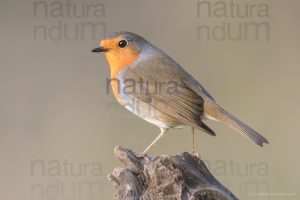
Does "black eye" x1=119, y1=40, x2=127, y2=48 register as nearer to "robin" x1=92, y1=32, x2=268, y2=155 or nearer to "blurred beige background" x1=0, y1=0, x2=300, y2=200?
"robin" x1=92, y1=32, x2=268, y2=155

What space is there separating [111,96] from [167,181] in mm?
3726

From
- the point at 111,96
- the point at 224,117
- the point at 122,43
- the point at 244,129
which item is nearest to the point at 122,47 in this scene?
the point at 122,43

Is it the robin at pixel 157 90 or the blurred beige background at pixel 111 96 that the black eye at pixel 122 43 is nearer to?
the robin at pixel 157 90

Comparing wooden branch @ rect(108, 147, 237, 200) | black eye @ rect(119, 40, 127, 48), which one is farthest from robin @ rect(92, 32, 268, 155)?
wooden branch @ rect(108, 147, 237, 200)

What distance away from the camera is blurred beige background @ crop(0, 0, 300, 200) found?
7879 millimetres

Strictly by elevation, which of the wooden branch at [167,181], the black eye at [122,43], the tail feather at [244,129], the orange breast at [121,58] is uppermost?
the black eye at [122,43]

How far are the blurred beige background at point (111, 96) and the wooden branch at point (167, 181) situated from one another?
95.4 inches

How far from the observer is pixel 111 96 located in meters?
8.59

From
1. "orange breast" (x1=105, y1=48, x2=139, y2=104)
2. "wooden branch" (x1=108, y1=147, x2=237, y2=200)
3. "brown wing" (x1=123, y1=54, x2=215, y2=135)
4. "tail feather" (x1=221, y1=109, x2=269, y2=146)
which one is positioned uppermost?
"orange breast" (x1=105, y1=48, x2=139, y2=104)

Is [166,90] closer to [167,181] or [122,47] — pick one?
[122,47]

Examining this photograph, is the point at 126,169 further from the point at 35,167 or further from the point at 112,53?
the point at 35,167

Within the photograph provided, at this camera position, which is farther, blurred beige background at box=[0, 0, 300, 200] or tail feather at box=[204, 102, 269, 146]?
blurred beige background at box=[0, 0, 300, 200]

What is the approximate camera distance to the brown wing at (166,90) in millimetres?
5762

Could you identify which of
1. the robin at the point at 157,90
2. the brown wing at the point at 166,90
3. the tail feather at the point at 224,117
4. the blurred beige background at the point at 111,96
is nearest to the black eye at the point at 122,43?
the robin at the point at 157,90
